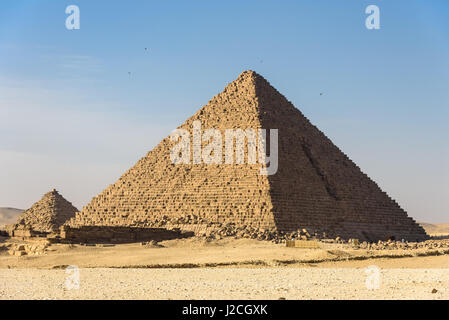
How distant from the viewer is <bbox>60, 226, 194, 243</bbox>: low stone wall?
121ft

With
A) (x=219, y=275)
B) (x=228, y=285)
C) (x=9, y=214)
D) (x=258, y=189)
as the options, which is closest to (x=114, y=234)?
(x=258, y=189)

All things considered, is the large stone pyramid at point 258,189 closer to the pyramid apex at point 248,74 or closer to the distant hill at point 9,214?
the pyramid apex at point 248,74

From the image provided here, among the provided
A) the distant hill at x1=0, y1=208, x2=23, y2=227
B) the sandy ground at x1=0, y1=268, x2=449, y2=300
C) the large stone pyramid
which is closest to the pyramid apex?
the large stone pyramid

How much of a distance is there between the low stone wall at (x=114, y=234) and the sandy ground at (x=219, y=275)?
7.09 ft

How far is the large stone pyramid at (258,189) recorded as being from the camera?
48.7 m

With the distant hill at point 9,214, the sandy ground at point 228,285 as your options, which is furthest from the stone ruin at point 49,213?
the distant hill at point 9,214

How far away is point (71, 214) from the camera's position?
69.8 meters

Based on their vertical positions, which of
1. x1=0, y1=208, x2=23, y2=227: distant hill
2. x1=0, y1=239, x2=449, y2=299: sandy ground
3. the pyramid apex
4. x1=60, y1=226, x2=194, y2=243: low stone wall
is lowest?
x1=0, y1=239, x2=449, y2=299: sandy ground

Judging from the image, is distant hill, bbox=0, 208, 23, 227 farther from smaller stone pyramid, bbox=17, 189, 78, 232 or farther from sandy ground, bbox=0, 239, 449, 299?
sandy ground, bbox=0, 239, 449, 299

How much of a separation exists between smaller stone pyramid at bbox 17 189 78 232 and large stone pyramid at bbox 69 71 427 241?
926 centimetres
